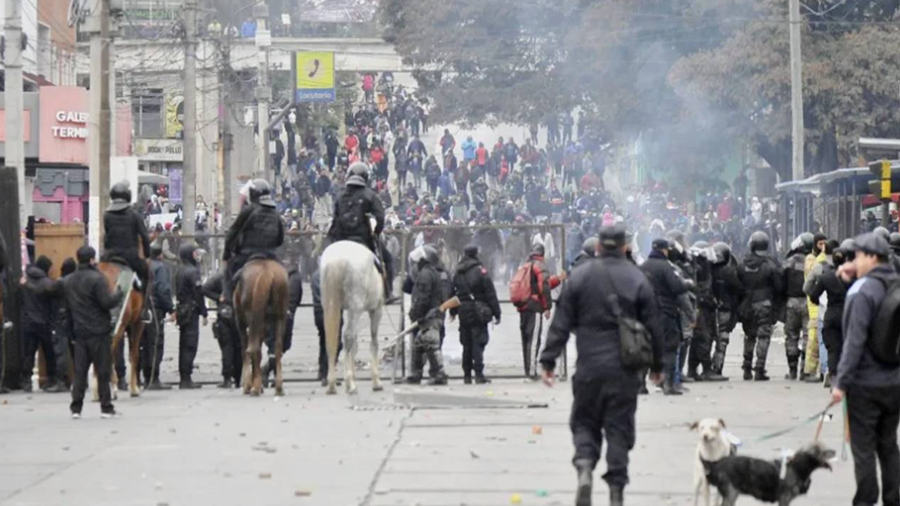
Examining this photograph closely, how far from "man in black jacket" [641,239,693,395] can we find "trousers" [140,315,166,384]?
567cm

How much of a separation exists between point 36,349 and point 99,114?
27.0 feet

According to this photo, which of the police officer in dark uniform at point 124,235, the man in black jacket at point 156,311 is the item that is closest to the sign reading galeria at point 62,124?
the man in black jacket at point 156,311

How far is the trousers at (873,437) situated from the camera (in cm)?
1182

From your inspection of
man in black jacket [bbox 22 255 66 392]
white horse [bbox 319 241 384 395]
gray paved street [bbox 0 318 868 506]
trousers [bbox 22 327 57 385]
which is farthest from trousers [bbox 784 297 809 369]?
trousers [bbox 22 327 57 385]

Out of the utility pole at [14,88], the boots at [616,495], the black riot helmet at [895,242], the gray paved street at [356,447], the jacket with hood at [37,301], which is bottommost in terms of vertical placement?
the gray paved street at [356,447]

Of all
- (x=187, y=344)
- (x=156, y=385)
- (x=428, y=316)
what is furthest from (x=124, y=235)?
(x=428, y=316)

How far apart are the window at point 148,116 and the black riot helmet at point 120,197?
55.3 metres

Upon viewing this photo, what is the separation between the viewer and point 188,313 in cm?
2316

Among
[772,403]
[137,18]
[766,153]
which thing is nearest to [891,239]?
[772,403]

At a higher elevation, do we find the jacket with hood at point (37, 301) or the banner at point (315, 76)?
the banner at point (315, 76)

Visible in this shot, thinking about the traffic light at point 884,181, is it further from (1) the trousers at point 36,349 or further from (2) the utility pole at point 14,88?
(2) the utility pole at point 14,88

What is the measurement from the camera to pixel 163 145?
242 ft

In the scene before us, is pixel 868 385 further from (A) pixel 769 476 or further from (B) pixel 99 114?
(B) pixel 99 114

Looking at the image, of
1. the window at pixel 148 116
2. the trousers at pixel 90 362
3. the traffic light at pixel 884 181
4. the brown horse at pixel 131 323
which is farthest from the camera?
the window at pixel 148 116
